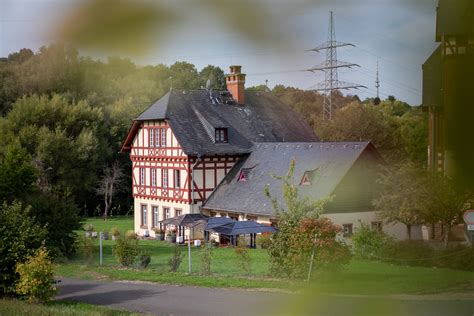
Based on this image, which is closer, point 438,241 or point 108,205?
point 438,241

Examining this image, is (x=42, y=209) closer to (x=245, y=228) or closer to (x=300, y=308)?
(x=245, y=228)

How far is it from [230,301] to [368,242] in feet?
12.1

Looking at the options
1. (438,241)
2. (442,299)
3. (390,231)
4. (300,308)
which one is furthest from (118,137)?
(300,308)

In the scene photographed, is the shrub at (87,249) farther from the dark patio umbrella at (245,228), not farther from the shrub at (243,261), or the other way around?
the shrub at (243,261)

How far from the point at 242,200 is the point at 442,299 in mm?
10662

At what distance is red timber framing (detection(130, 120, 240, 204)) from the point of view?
749 inches

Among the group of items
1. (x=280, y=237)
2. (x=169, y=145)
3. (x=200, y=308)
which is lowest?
(x=200, y=308)

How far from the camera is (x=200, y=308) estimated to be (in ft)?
27.4

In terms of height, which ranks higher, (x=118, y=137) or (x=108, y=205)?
(x=118, y=137)

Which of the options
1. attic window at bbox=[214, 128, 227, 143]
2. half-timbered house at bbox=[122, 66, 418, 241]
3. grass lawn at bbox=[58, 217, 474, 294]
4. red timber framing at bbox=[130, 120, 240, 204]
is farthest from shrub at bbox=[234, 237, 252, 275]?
attic window at bbox=[214, 128, 227, 143]

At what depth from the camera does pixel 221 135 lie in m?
19.0

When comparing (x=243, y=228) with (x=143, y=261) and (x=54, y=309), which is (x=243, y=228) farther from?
(x=54, y=309)

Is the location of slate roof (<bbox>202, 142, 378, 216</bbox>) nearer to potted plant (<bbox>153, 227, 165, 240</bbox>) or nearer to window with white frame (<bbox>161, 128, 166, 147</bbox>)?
potted plant (<bbox>153, 227, 165, 240</bbox>)

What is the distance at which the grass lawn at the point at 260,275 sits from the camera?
21.7 feet
